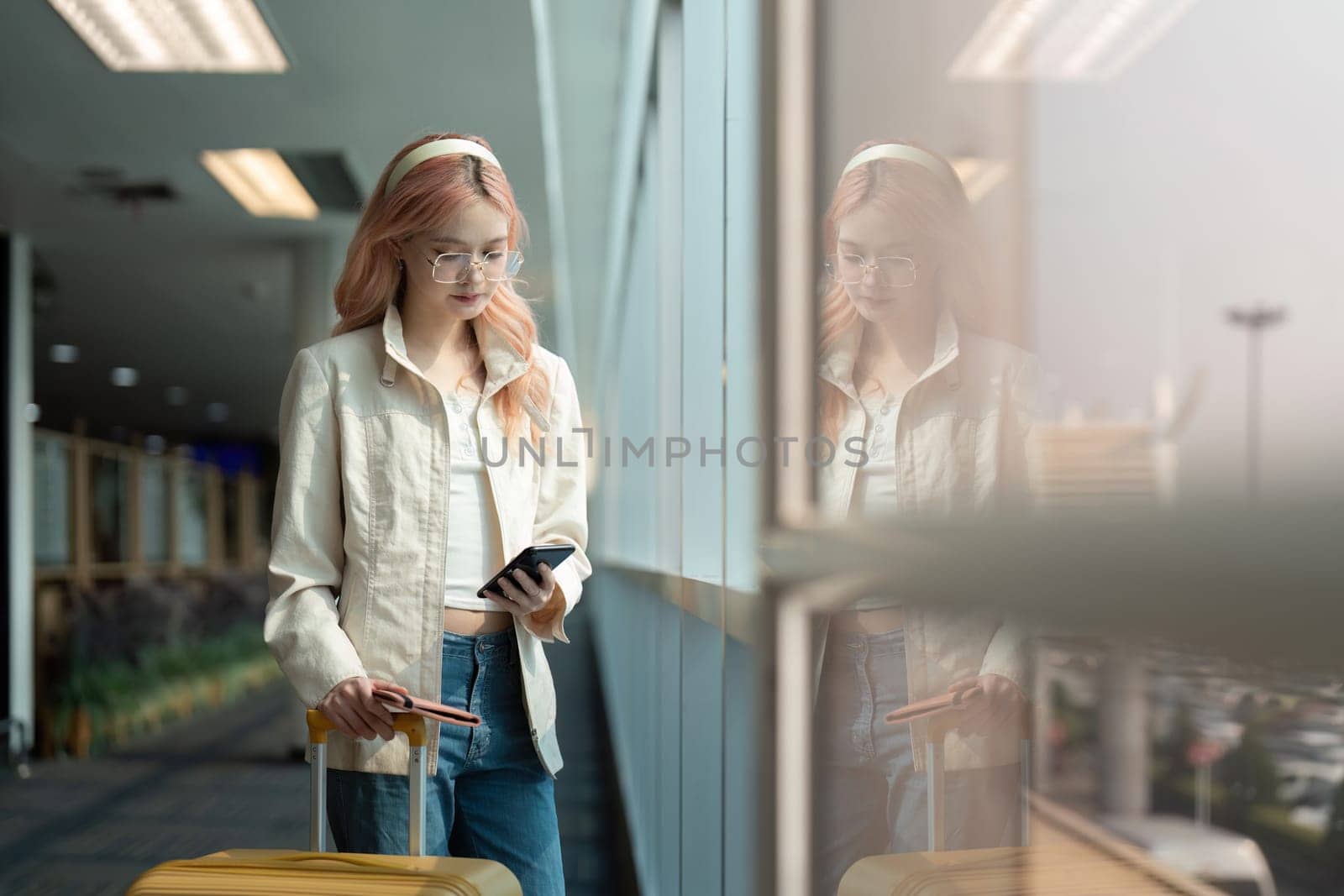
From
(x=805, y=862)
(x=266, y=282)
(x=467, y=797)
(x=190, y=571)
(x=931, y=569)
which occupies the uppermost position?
(x=266, y=282)

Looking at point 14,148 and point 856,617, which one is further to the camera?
point 14,148

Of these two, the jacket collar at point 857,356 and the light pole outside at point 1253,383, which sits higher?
the jacket collar at point 857,356

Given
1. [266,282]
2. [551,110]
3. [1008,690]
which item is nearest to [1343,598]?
[1008,690]

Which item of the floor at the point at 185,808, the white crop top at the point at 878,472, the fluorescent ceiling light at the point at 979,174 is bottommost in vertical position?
the floor at the point at 185,808

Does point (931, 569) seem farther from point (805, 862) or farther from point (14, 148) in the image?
point (14, 148)

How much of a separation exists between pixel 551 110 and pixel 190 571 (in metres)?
11.6

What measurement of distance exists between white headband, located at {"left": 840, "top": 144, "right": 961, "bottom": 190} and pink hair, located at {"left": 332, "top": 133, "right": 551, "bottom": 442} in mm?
768

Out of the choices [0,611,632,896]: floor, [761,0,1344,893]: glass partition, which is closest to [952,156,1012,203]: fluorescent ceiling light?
[761,0,1344,893]: glass partition

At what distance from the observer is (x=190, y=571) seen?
14.6m

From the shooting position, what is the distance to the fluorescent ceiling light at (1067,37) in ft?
1.25

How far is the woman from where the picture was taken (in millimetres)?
1467

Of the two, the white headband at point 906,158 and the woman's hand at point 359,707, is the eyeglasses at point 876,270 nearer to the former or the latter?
the white headband at point 906,158

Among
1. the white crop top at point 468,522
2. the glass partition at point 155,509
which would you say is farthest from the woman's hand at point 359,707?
the glass partition at point 155,509

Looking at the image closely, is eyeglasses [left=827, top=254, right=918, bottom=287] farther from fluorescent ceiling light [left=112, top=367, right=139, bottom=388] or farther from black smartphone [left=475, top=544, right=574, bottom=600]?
fluorescent ceiling light [left=112, top=367, right=139, bottom=388]
